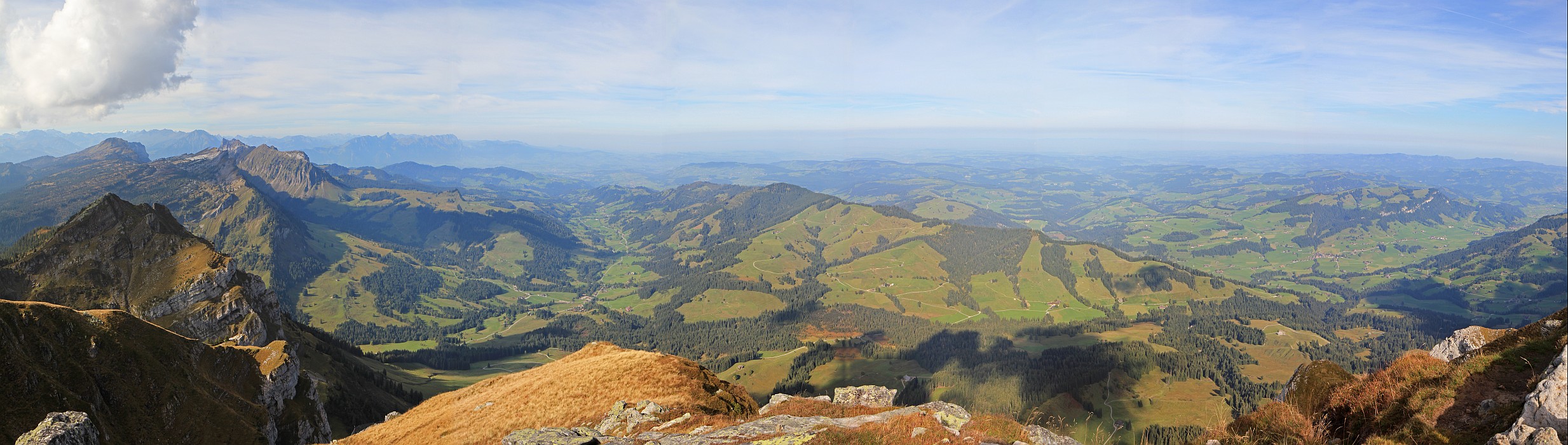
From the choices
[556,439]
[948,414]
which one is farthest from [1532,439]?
[556,439]

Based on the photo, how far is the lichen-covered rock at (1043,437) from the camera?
21609mm

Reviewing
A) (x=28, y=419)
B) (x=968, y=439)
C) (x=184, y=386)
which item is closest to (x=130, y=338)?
(x=184, y=386)

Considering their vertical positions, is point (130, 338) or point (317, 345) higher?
point (130, 338)

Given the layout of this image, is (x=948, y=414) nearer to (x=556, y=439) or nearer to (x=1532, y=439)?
(x=1532, y=439)

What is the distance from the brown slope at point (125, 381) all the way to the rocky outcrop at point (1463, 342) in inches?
3267

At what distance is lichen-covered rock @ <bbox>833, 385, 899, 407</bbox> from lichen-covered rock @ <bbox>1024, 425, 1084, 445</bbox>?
2119 cm

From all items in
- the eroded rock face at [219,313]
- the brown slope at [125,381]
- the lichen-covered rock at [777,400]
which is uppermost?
the lichen-covered rock at [777,400]

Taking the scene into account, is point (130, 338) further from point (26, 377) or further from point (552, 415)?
point (552, 415)

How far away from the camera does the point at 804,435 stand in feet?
73.8

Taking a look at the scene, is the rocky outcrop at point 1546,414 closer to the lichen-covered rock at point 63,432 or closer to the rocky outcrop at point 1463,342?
the rocky outcrop at point 1463,342

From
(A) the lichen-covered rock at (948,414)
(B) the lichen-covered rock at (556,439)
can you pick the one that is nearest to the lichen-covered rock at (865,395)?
(A) the lichen-covered rock at (948,414)

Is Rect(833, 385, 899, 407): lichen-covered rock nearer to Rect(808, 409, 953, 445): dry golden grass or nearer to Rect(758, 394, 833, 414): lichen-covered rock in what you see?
Rect(758, 394, 833, 414): lichen-covered rock

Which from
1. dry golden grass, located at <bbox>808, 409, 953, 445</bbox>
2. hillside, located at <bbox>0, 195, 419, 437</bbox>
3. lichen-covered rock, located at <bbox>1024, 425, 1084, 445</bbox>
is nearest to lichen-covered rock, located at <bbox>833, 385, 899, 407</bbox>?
lichen-covered rock, located at <bbox>1024, 425, 1084, 445</bbox>

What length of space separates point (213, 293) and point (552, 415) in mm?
137984
